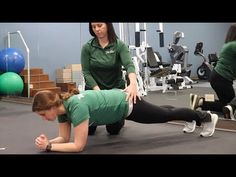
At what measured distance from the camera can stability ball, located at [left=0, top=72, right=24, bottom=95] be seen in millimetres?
6145

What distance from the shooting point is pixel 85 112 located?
2.47 m

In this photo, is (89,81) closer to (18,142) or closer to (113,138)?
(113,138)

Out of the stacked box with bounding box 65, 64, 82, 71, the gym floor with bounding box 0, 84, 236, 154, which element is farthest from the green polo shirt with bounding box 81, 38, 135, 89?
the stacked box with bounding box 65, 64, 82, 71

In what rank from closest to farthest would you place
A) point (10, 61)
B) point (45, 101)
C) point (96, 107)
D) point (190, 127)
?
point (45, 101)
point (96, 107)
point (190, 127)
point (10, 61)

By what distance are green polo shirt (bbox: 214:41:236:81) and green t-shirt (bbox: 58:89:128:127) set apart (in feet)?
4.44

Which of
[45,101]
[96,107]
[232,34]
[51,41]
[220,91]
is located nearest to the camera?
[45,101]

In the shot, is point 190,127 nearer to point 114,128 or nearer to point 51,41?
point 114,128

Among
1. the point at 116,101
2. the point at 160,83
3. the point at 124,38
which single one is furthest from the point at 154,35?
the point at 116,101

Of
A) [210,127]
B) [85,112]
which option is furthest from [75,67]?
[85,112]

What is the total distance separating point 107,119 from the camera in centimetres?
276

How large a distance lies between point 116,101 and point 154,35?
6.89 metres

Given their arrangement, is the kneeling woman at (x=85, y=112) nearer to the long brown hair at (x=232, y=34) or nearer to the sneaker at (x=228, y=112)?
the sneaker at (x=228, y=112)

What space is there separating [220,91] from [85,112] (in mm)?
1887

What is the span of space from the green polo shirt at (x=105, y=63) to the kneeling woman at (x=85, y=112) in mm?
416
